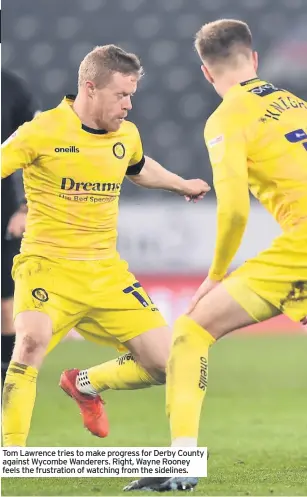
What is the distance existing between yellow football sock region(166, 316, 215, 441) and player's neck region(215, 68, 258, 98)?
0.79 meters

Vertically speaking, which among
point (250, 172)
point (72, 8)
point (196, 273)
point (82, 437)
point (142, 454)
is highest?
point (72, 8)

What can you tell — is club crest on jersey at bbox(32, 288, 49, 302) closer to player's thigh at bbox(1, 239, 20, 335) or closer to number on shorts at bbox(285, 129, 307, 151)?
number on shorts at bbox(285, 129, 307, 151)

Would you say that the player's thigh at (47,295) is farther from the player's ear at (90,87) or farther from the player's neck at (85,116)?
the player's ear at (90,87)

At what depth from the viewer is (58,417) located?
568 centimetres

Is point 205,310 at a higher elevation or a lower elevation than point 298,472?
higher

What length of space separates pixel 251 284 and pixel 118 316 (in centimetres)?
80

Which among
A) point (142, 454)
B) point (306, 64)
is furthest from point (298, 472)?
point (306, 64)

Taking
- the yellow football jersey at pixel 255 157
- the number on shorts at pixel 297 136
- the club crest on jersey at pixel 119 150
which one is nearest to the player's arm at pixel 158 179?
the club crest on jersey at pixel 119 150

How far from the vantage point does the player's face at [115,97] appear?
390cm

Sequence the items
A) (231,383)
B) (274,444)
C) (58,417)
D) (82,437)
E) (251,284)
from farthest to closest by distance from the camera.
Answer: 1. (231,383)
2. (58,417)
3. (82,437)
4. (274,444)
5. (251,284)

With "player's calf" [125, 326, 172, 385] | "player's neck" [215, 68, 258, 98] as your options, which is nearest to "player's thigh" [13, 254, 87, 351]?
"player's calf" [125, 326, 172, 385]

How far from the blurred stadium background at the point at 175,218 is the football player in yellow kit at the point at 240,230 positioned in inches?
30.7

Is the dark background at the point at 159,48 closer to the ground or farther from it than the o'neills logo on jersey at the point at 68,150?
farther from it

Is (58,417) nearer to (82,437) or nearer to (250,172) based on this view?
(82,437)
